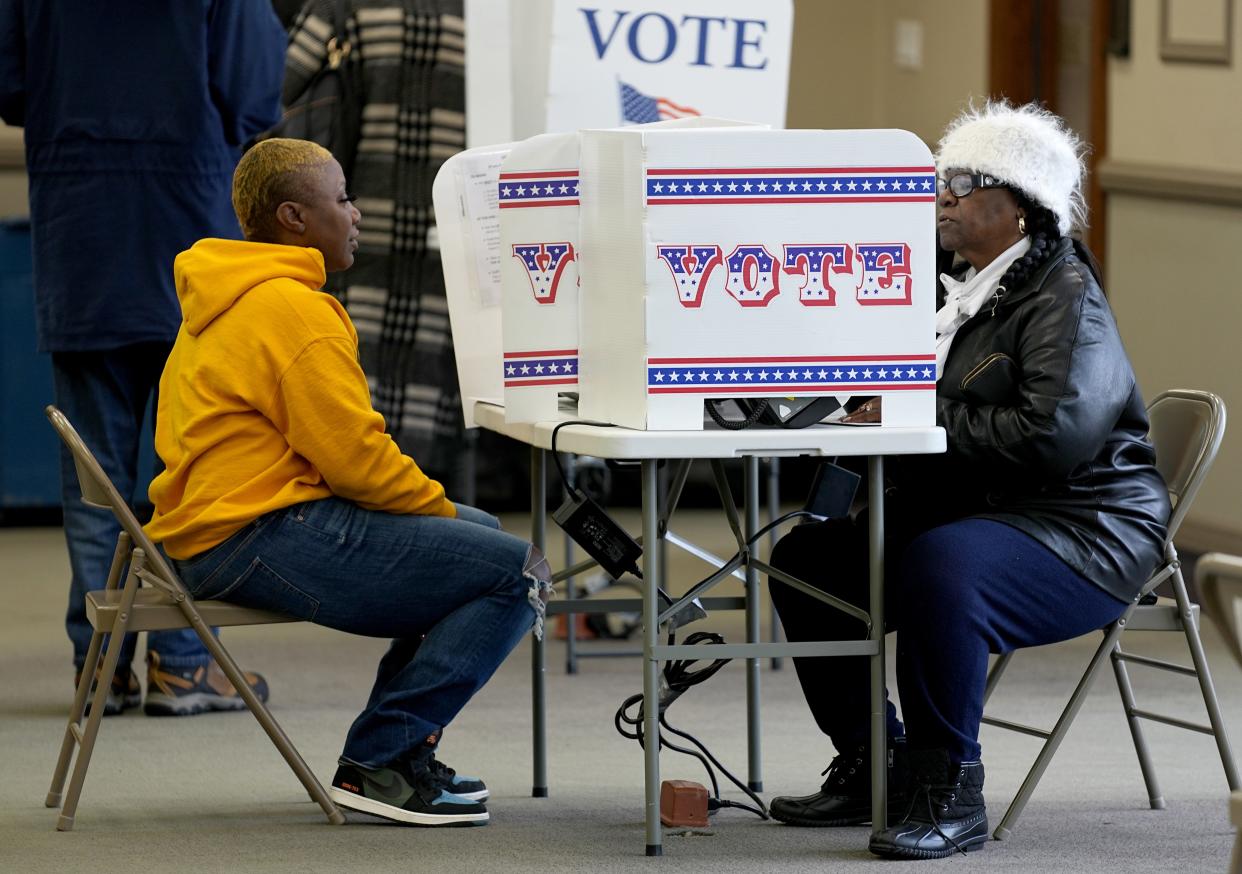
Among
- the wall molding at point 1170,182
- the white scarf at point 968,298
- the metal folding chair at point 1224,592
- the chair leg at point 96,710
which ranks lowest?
the chair leg at point 96,710

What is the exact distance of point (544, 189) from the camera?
3029 millimetres

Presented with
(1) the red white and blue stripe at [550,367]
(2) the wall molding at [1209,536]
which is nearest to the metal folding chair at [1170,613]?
(1) the red white and blue stripe at [550,367]

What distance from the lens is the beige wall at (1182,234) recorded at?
5801 mm

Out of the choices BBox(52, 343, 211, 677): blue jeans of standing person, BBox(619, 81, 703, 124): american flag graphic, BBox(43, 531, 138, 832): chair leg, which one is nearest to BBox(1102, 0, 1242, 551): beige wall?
BBox(619, 81, 703, 124): american flag graphic

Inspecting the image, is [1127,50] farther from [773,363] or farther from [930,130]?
[773,363]

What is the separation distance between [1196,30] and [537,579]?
3602 millimetres

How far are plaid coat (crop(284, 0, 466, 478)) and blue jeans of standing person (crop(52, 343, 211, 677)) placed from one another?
3.09ft

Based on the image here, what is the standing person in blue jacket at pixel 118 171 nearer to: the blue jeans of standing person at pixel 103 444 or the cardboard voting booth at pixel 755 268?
the blue jeans of standing person at pixel 103 444

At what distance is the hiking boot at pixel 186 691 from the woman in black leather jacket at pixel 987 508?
140 cm

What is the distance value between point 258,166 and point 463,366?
1.65 feet

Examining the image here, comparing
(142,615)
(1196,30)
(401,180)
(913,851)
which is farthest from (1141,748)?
(1196,30)

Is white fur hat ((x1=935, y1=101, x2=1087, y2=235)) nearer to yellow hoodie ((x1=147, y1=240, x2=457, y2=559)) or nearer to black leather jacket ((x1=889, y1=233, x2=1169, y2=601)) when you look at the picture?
black leather jacket ((x1=889, y1=233, x2=1169, y2=601))

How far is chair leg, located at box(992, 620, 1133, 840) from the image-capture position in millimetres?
3174

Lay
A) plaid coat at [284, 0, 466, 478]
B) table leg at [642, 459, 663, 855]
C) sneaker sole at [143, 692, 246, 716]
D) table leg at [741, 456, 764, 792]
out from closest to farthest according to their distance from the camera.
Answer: table leg at [642, 459, 663, 855]
table leg at [741, 456, 764, 792]
sneaker sole at [143, 692, 246, 716]
plaid coat at [284, 0, 466, 478]
